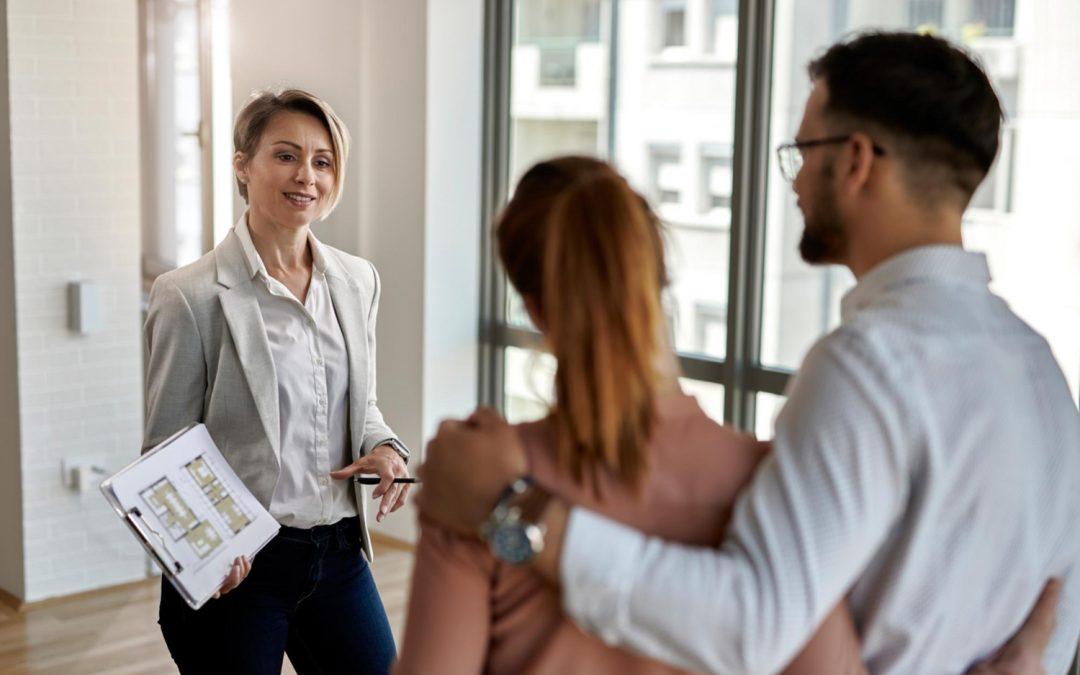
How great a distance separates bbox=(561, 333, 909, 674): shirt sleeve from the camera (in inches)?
42.5

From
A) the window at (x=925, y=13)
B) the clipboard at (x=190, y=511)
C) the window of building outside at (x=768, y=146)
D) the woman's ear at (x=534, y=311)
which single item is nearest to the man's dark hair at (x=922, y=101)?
the woman's ear at (x=534, y=311)

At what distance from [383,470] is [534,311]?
1292mm

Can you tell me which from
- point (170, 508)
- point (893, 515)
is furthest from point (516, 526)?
point (170, 508)

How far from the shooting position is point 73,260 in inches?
174

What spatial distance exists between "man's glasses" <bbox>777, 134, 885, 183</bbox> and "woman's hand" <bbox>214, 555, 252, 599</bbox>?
1.17 m

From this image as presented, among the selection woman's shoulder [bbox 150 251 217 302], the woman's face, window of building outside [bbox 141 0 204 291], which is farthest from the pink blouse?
window of building outside [bbox 141 0 204 291]

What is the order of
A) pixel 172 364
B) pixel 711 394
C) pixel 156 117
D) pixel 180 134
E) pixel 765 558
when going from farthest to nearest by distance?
pixel 156 117, pixel 180 134, pixel 711 394, pixel 172 364, pixel 765 558

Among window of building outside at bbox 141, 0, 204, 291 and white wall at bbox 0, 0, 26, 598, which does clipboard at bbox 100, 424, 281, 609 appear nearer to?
white wall at bbox 0, 0, 26, 598

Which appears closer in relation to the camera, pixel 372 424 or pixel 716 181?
pixel 372 424

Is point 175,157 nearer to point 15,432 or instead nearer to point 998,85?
point 15,432

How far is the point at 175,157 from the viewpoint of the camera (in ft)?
20.5

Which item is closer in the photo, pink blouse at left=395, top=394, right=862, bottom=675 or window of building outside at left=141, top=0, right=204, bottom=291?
pink blouse at left=395, top=394, right=862, bottom=675

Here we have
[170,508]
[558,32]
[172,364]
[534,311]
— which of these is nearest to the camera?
[534,311]

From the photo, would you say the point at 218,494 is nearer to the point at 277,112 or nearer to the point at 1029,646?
the point at 277,112
